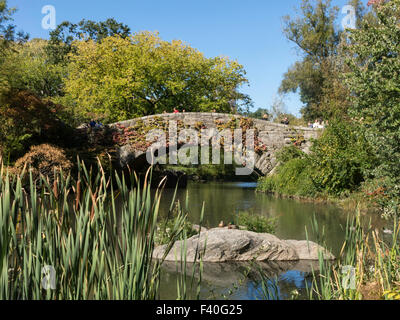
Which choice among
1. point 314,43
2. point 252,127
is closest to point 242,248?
point 252,127

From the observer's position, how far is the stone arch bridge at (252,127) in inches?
659

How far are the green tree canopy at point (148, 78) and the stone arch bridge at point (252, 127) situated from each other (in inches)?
183

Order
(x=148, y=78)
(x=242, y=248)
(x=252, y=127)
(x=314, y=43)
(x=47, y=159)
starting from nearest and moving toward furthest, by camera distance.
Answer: (x=242, y=248), (x=47, y=159), (x=252, y=127), (x=148, y=78), (x=314, y=43)

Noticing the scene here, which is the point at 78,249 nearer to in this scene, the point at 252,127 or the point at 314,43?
the point at 252,127

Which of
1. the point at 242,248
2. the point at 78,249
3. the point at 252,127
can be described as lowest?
the point at 242,248

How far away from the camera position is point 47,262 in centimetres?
264

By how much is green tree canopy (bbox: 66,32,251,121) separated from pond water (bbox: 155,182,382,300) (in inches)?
265

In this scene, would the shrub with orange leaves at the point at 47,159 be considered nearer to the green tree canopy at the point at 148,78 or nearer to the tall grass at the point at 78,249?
the green tree canopy at the point at 148,78

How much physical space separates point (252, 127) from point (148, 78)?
22.7 ft

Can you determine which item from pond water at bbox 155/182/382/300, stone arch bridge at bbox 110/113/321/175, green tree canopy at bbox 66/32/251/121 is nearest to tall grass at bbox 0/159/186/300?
pond water at bbox 155/182/382/300

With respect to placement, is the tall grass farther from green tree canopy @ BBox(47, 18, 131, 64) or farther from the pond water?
green tree canopy @ BBox(47, 18, 131, 64)

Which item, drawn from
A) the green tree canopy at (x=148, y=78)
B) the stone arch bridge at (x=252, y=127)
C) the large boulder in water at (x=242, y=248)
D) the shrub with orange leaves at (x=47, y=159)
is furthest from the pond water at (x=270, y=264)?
the green tree canopy at (x=148, y=78)

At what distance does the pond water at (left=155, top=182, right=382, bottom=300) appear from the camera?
Result: 17.0 ft

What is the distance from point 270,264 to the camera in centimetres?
675
